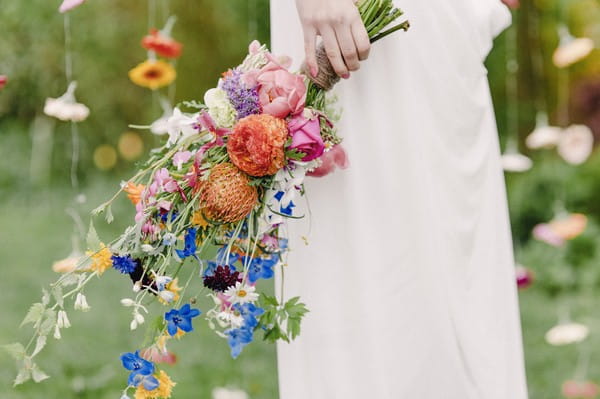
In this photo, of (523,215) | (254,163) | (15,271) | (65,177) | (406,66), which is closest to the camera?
(254,163)

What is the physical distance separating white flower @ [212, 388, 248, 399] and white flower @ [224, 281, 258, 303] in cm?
109

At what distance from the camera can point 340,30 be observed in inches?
52.6

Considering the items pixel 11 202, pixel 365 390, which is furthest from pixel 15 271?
pixel 365 390

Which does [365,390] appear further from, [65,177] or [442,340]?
[65,177]

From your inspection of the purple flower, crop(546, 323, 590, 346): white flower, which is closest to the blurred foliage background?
crop(546, 323, 590, 346): white flower

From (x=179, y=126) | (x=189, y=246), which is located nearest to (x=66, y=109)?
(x=179, y=126)

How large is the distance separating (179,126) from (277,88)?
0.64ft

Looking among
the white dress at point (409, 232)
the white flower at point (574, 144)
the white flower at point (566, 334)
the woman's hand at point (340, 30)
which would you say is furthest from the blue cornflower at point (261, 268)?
the white flower at point (574, 144)

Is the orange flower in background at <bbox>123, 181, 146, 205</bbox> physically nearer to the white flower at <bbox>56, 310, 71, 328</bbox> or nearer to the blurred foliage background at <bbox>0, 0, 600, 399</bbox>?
the white flower at <bbox>56, 310, 71, 328</bbox>

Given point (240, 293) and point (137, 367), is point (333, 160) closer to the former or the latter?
point (240, 293)

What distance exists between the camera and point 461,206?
1496 mm

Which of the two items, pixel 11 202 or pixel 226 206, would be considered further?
pixel 11 202

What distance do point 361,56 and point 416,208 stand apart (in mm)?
296

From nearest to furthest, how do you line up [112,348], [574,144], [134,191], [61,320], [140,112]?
[61,320]
[134,191]
[112,348]
[574,144]
[140,112]
